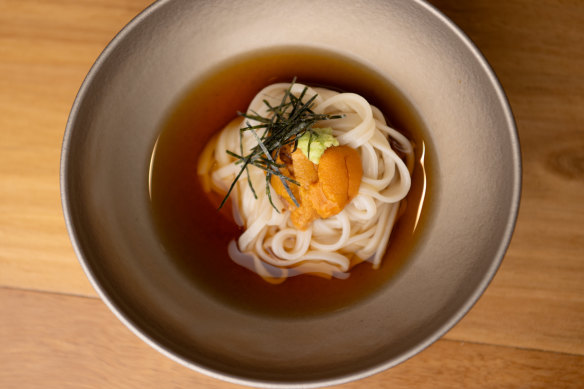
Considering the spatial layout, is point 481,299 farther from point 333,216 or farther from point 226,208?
point 226,208

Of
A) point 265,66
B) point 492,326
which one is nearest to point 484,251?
point 492,326

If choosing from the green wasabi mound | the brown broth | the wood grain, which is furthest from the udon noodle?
the wood grain

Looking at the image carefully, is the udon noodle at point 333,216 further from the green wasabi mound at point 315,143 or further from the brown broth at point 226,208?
the green wasabi mound at point 315,143

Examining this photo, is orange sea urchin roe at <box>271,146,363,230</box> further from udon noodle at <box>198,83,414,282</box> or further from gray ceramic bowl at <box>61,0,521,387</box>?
gray ceramic bowl at <box>61,0,521,387</box>

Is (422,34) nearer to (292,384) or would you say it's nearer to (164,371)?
(292,384)

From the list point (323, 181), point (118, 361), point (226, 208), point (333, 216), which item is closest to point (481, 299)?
point (333, 216)
